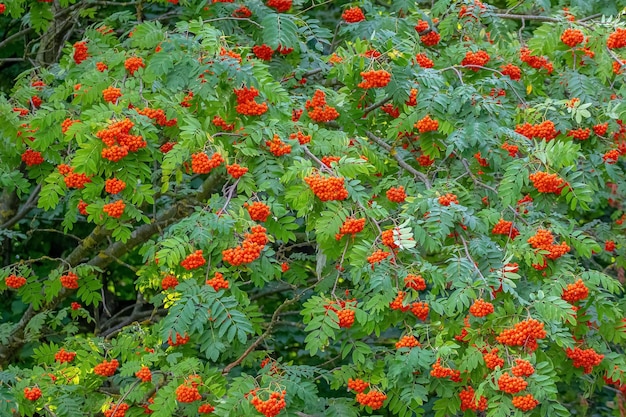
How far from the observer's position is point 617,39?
17.2ft

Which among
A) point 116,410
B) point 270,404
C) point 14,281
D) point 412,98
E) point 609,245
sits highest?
point 412,98

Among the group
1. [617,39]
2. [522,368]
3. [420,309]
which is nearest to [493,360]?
[522,368]

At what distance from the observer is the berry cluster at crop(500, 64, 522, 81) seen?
5555mm

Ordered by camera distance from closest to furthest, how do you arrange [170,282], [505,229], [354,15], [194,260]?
[194,260] → [170,282] → [505,229] → [354,15]

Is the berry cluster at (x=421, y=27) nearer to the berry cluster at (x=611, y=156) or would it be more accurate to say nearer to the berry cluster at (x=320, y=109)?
the berry cluster at (x=320, y=109)

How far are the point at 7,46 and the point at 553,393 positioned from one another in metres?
5.70

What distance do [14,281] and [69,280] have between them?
0.35 m

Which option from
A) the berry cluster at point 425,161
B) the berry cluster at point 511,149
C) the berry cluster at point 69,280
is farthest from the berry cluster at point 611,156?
the berry cluster at point 69,280

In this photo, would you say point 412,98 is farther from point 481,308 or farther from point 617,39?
point 481,308

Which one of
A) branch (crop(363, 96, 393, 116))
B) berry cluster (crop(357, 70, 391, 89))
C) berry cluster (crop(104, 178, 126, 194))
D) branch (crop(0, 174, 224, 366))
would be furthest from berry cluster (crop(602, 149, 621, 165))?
berry cluster (crop(104, 178, 126, 194))

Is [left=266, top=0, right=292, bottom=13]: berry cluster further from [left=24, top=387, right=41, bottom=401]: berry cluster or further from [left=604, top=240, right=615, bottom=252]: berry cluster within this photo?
[left=604, top=240, right=615, bottom=252]: berry cluster

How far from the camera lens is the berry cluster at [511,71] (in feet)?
18.2

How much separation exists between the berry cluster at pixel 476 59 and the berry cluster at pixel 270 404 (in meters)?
2.11

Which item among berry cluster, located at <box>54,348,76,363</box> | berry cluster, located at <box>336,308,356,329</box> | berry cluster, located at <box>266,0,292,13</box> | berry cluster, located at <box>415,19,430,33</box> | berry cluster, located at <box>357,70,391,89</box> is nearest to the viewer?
berry cluster, located at <box>336,308,356,329</box>
